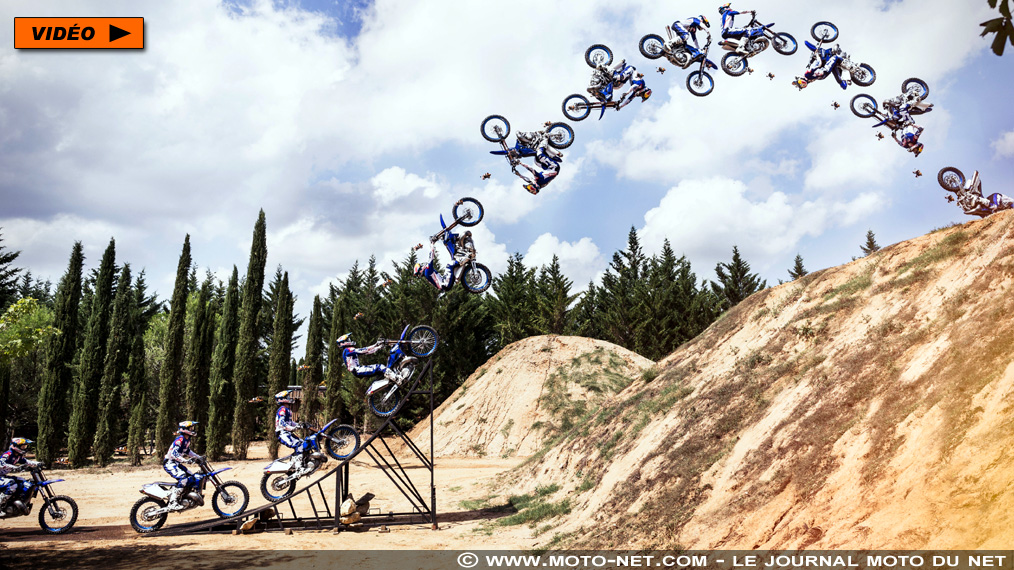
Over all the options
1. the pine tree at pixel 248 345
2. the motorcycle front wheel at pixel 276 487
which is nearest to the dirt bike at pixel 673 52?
the motorcycle front wheel at pixel 276 487

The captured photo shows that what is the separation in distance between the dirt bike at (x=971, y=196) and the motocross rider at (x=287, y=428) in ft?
65.2

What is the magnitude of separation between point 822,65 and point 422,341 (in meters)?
13.4

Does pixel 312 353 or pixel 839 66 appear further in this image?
pixel 312 353

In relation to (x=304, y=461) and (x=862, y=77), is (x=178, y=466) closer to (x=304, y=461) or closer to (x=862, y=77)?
(x=304, y=461)

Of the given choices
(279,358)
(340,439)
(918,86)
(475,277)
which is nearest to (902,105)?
(918,86)

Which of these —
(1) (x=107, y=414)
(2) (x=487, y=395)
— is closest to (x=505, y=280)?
(2) (x=487, y=395)

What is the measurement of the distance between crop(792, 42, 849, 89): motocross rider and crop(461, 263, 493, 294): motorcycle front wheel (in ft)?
31.8

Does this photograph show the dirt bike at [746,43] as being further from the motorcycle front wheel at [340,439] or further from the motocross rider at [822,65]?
the motorcycle front wheel at [340,439]

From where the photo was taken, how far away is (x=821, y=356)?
13.0 meters

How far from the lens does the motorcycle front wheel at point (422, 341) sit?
16109mm

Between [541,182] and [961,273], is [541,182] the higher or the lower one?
the higher one

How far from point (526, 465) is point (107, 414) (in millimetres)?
31867

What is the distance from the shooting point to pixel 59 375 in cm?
3659

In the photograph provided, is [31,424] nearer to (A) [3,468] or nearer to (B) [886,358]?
(A) [3,468]
